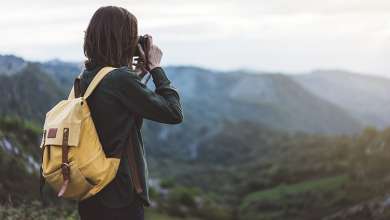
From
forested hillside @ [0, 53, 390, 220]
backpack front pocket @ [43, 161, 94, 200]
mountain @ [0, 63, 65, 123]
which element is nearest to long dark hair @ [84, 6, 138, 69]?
backpack front pocket @ [43, 161, 94, 200]

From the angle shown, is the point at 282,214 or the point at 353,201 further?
the point at 282,214

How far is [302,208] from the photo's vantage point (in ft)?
152

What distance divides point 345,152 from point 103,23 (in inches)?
2653

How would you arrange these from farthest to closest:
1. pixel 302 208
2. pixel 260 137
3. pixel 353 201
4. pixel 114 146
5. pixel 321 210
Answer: pixel 260 137 → pixel 302 208 → pixel 321 210 → pixel 353 201 → pixel 114 146

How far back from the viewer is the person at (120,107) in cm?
461

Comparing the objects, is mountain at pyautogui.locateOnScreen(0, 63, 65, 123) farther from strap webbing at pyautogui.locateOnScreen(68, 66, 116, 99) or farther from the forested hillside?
strap webbing at pyautogui.locateOnScreen(68, 66, 116, 99)

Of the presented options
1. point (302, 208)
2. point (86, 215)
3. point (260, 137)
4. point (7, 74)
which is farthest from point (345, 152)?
point (260, 137)

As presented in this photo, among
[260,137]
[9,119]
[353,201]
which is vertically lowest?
[260,137]

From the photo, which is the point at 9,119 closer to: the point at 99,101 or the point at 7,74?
the point at 7,74

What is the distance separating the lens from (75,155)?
14.8 feet

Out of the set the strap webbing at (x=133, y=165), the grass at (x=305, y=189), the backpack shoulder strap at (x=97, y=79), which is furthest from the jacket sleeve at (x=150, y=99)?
the grass at (x=305, y=189)

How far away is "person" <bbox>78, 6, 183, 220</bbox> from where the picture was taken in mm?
4605

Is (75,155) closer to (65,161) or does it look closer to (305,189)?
(65,161)

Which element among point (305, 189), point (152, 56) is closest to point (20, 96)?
point (152, 56)
